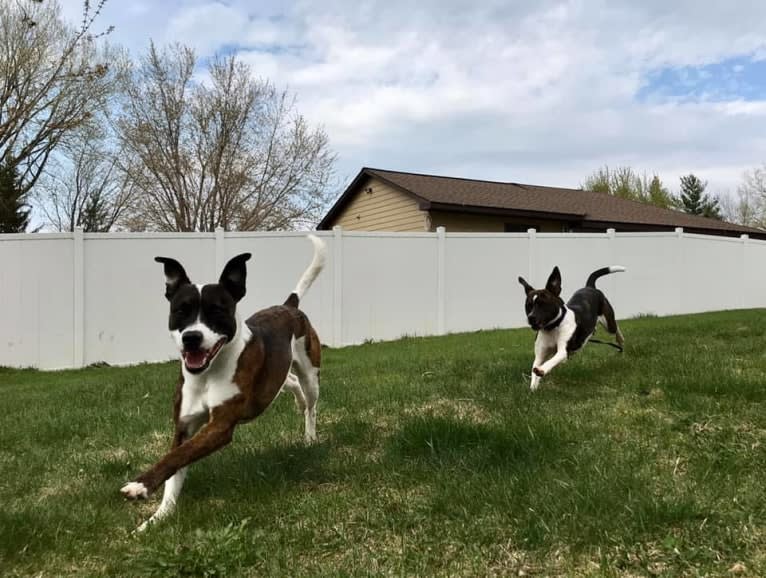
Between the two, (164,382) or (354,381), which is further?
(164,382)

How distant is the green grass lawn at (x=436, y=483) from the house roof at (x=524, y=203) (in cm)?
1143

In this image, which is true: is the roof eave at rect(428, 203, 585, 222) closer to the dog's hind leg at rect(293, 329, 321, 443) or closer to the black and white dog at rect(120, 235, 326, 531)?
the dog's hind leg at rect(293, 329, 321, 443)

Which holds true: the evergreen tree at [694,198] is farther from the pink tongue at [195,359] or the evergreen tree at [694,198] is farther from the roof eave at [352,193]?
the pink tongue at [195,359]

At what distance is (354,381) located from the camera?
6.68 m

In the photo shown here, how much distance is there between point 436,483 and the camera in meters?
3.33

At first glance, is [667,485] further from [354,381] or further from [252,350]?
[354,381]

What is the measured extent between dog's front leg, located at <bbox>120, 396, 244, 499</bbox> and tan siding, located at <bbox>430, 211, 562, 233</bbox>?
13.6 m

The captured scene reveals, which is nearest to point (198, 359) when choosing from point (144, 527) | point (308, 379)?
point (144, 527)

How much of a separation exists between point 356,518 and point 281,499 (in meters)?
0.49

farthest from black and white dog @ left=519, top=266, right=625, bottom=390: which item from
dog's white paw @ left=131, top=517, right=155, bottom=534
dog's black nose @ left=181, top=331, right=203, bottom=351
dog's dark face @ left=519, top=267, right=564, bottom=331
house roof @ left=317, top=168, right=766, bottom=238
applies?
house roof @ left=317, top=168, right=766, bottom=238

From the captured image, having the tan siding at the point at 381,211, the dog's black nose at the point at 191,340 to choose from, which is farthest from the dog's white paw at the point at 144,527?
the tan siding at the point at 381,211

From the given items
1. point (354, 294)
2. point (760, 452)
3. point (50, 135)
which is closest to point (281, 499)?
point (760, 452)

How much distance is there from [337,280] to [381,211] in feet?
24.3

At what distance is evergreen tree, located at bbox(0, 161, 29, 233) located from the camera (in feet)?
67.7
